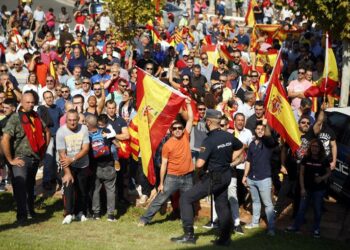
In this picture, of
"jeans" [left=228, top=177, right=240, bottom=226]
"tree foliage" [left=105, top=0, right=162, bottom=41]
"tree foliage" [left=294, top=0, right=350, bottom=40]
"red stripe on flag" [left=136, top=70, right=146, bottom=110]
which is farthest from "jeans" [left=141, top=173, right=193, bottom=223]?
"tree foliage" [left=105, top=0, right=162, bottom=41]

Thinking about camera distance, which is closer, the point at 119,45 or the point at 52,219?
the point at 52,219

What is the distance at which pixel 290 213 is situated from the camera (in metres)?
12.7

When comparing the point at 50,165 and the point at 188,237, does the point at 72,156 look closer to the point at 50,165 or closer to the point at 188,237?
the point at 188,237

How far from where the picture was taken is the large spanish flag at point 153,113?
11.8 m

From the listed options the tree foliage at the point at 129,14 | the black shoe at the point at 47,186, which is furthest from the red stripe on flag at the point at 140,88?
the tree foliage at the point at 129,14

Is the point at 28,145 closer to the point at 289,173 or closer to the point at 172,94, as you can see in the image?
the point at 172,94

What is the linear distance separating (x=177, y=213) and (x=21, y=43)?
39.0 ft

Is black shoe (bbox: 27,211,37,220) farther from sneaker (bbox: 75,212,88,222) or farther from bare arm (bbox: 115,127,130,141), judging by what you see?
bare arm (bbox: 115,127,130,141)

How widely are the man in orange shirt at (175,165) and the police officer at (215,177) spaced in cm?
69

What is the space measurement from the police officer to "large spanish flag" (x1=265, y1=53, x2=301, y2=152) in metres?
1.77

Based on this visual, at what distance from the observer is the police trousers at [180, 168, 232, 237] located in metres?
10.4

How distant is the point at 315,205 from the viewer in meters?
11.4

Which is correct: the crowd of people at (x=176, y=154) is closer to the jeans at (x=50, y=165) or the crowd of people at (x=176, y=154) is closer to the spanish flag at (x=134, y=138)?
the jeans at (x=50, y=165)

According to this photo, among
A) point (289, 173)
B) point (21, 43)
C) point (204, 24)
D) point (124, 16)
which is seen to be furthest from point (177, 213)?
point (204, 24)
